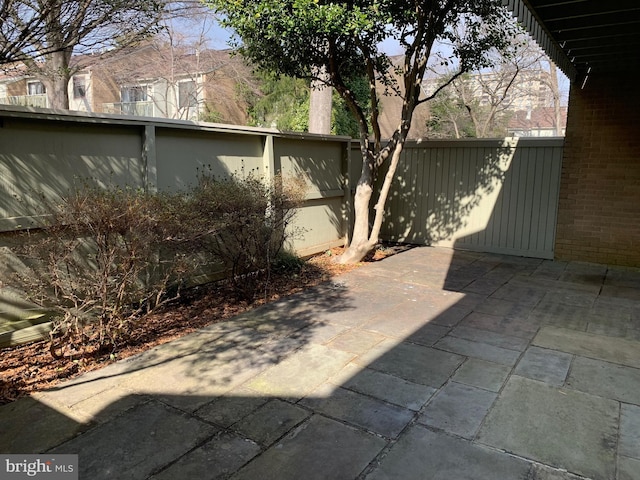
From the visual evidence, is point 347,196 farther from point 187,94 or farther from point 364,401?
point 187,94

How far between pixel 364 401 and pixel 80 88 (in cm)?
1894

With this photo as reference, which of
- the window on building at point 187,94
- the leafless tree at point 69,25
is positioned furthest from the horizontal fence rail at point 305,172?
the window on building at point 187,94

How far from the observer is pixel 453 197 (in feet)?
26.3

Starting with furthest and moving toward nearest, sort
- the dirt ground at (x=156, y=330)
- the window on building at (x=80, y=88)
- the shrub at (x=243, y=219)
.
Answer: the window on building at (x=80, y=88) → the shrub at (x=243, y=219) → the dirt ground at (x=156, y=330)

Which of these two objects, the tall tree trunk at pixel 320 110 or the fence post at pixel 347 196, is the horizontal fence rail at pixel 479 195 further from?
the tall tree trunk at pixel 320 110

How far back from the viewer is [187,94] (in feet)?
55.5

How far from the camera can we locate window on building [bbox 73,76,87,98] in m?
17.3

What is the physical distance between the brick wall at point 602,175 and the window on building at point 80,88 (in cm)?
1712

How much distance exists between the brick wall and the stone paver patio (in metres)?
2.50

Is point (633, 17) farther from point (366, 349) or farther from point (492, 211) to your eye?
point (366, 349)

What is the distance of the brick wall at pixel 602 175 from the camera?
6.50 meters

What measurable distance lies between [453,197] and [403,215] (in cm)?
101

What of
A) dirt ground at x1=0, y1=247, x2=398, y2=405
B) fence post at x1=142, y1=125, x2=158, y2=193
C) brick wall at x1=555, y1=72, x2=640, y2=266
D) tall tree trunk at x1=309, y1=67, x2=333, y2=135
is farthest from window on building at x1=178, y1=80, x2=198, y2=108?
brick wall at x1=555, y1=72, x2=640, y2=266

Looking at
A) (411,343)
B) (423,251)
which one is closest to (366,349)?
(411,343)
